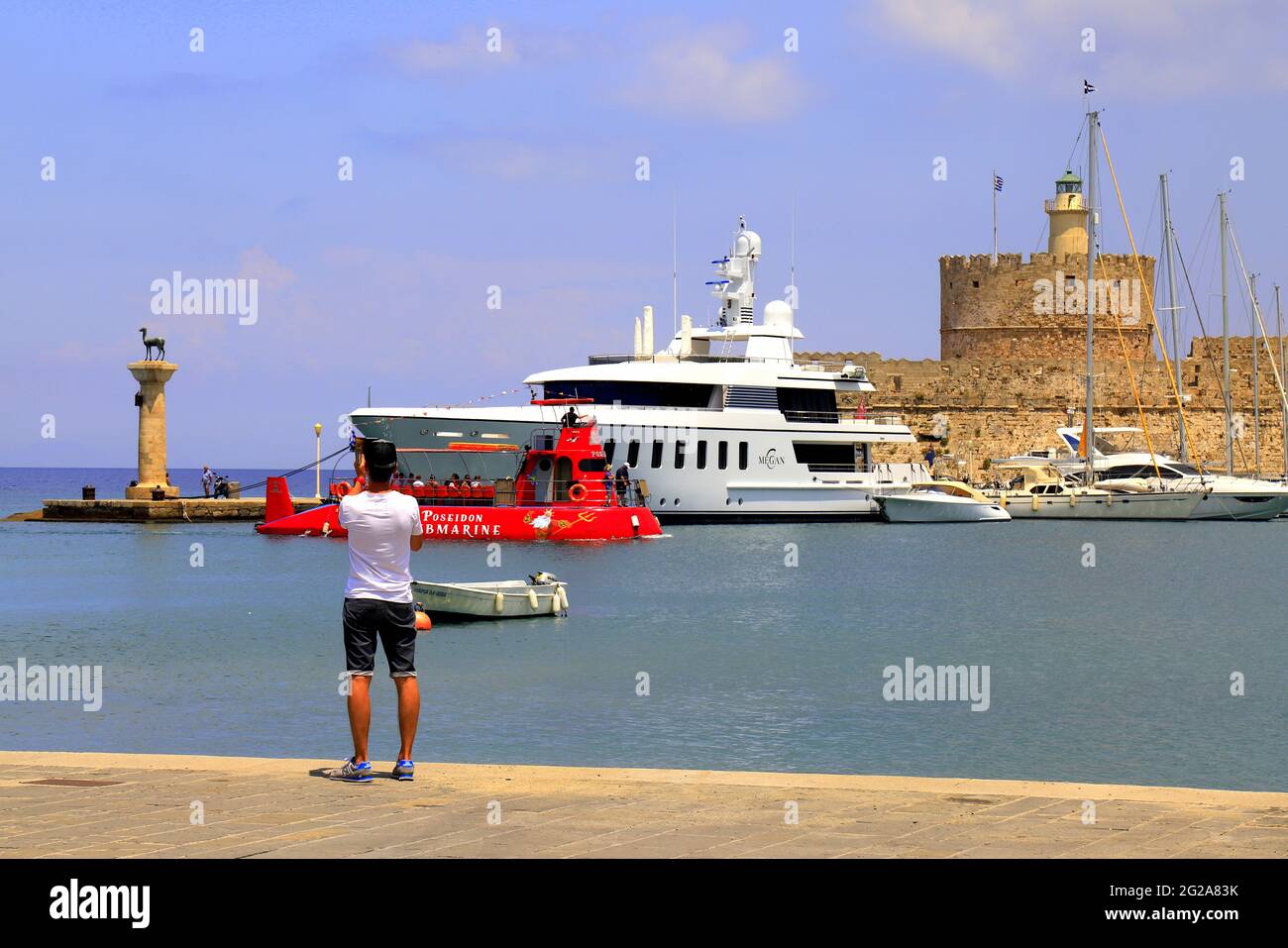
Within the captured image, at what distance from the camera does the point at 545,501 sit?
40375 mm

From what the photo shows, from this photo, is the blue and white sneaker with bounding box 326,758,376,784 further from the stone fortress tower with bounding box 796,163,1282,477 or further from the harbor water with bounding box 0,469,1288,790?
the stone fortress tower with bounding box 796,163,1282,477

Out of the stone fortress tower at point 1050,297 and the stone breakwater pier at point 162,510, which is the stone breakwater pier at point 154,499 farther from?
the stone fortress tower at point 1050,297

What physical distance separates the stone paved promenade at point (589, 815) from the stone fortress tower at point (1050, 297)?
52755 mm

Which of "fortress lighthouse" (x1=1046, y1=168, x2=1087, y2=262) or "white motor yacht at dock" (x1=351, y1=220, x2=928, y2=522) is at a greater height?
"fortress lighthouse" (x1=1046, y1=168, x2=1087, y2=262)

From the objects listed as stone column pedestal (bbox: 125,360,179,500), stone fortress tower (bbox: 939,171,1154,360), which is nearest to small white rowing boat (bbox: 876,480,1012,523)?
stone fortress tower (bbox: 939,171,1154,360)

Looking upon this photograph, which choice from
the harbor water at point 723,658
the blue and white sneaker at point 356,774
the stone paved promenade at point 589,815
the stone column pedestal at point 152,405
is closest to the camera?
the stone paved promenade at point 589,815

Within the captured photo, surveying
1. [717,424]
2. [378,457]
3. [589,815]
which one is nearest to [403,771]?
[589,815]

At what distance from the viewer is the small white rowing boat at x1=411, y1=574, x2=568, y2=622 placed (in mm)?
22016

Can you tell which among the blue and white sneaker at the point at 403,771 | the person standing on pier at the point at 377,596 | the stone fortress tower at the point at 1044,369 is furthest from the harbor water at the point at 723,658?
the stone fortress tower at the point at 1044,369

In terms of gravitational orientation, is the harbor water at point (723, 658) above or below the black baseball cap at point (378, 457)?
below

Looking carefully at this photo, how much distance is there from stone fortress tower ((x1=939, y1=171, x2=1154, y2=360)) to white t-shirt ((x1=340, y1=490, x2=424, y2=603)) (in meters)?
52.6

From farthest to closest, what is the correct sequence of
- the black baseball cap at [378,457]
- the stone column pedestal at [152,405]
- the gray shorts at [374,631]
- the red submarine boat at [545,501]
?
the stone column pedestal at [152,405], the red submarine boat at [545,501], the gray shorts at [374,631], the black baseball cap at [378,457]

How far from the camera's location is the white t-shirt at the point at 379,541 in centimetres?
776
